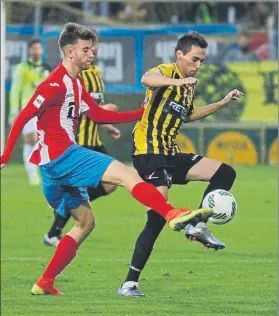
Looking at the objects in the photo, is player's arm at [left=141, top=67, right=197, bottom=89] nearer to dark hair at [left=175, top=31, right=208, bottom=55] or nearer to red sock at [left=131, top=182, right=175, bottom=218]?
dark hair at [left=175, top=31, right=208, bottom=55]

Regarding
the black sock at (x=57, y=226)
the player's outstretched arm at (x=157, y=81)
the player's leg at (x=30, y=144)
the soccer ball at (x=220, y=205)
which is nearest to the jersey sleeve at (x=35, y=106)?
the player's outstretched arm at (x=157, y=81)

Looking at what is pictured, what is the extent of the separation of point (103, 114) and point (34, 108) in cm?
80

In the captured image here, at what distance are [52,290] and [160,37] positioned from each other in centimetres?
1516

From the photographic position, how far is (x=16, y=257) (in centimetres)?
1095

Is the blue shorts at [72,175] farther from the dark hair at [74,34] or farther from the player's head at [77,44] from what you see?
the dark hair at [74,34]

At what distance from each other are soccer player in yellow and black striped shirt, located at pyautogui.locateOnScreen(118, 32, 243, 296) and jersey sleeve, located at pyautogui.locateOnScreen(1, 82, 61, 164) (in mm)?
839

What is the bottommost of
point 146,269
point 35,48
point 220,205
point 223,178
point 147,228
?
point 146,269

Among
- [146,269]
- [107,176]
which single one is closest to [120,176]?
[107,176]

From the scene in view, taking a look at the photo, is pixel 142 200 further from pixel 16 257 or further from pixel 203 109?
pixel 16 257

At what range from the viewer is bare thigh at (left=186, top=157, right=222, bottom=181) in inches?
349

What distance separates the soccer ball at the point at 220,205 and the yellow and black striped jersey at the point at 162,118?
1009 millimetres

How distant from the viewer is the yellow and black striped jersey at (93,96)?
1247 cm

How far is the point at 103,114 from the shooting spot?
8.89m

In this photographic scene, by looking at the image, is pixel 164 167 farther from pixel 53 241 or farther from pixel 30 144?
pixel 30 144
